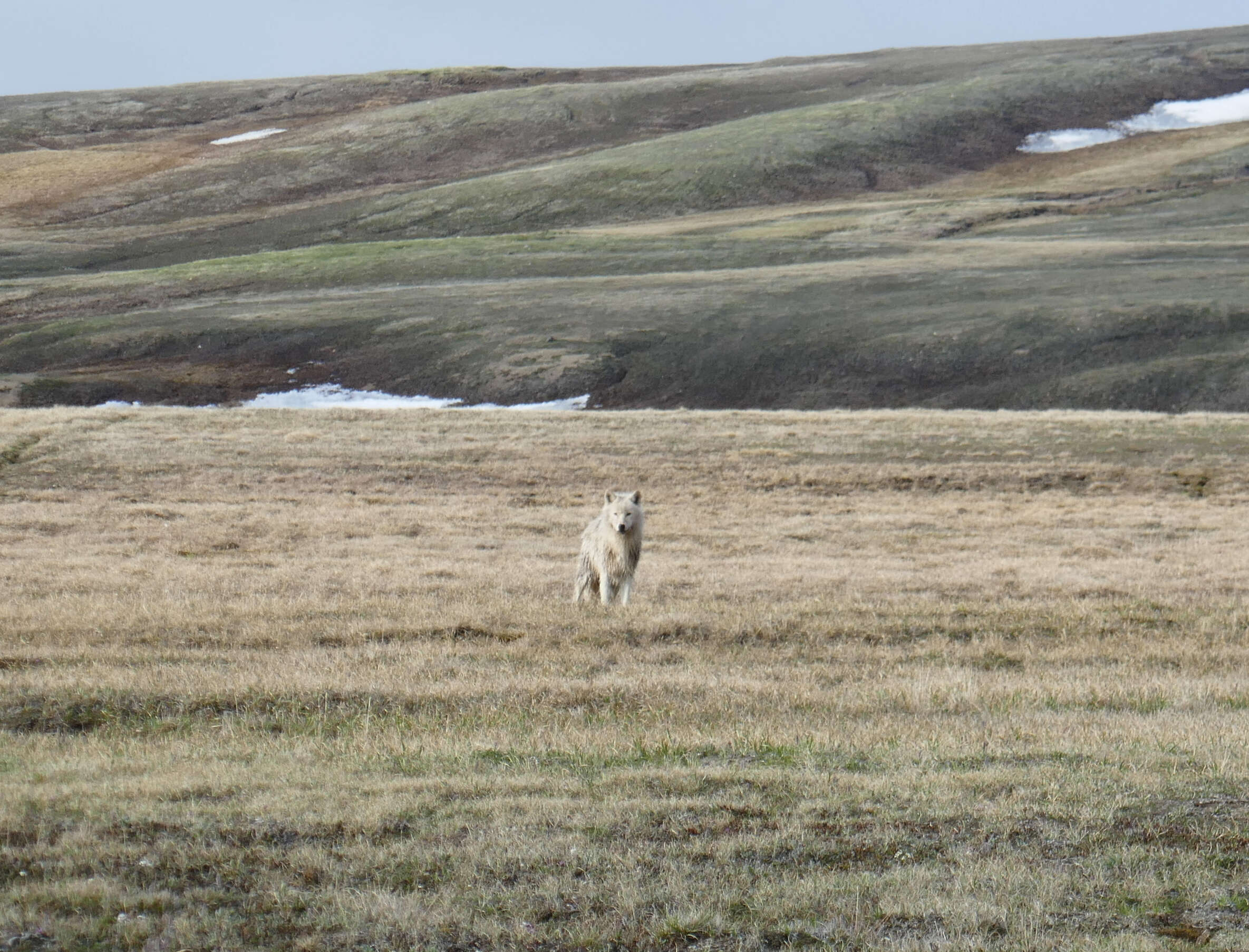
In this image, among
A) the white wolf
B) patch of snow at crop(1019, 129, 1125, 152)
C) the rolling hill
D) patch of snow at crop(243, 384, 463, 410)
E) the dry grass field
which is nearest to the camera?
the dry grass field

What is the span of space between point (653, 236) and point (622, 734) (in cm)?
8897

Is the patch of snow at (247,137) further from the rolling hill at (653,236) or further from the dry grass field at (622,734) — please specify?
the dry grass field at (622,734)

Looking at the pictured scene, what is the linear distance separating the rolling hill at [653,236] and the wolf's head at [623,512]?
4153cm

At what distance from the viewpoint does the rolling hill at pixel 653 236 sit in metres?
61.2

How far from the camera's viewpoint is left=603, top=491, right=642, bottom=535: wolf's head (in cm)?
1675

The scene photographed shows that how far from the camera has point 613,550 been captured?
680 inches

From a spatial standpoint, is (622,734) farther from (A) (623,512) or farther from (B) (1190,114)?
(B) (1190,114)

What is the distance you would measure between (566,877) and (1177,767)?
4771 millimetres

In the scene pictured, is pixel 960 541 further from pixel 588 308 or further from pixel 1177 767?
pixel 588 308

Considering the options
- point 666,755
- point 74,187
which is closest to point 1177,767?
point 666,755

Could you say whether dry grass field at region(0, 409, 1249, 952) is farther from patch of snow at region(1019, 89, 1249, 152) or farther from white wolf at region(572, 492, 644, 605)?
patch of snow at region(1019, 89, 1249, 152)

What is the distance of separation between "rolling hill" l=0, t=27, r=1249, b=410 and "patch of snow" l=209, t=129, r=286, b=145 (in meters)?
1.75

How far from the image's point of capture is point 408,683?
1266 cm

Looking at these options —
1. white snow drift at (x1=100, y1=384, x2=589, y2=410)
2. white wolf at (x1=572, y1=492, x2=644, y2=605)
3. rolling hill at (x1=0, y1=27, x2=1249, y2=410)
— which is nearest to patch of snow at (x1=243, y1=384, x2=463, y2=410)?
white snow drift at (x1=100, y1=384, x2=589, y2=410)
